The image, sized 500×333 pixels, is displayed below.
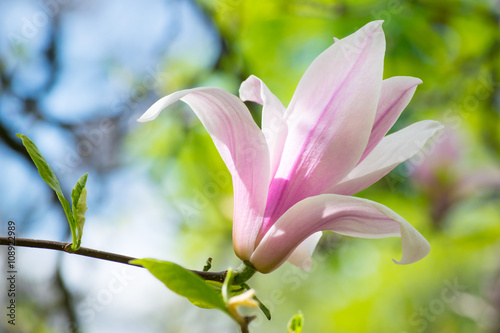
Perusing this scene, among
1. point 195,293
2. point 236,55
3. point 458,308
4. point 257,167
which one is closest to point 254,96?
point 257,167

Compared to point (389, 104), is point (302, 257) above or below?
below

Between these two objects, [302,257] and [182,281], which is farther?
[302,257]

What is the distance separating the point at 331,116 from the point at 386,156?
0.18ft

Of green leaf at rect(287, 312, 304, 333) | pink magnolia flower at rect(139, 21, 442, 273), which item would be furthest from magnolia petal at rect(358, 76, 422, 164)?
green leaf at rect(287, 312, 304, 333)

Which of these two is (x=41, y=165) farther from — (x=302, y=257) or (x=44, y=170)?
(x=302, y=257)

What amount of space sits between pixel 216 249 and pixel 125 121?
440 mm

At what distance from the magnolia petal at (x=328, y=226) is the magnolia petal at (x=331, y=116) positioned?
19 mm

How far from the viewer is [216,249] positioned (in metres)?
1.42

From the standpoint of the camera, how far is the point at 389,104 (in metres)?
0.38

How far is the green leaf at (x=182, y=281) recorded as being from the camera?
275 mm

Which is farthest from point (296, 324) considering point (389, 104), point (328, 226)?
point (389, 104)

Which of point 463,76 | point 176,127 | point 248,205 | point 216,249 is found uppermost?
point 248,205

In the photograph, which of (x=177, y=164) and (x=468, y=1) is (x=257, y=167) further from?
(x=468, y=1)

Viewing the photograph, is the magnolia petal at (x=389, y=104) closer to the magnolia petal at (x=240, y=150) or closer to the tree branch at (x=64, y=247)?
the magnolia petal at (x=240, y=150)
